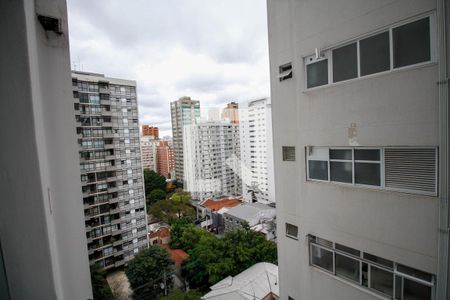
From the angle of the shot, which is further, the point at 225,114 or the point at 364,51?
the point at 225,114

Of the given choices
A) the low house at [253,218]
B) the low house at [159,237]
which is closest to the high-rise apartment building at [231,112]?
the low house at [253,218]

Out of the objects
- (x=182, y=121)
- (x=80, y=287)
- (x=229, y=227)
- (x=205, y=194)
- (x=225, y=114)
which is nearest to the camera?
(x=80, y=287)

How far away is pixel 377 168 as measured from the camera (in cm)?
242

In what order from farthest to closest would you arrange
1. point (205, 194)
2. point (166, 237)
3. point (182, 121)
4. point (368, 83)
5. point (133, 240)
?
point (182, 121) < point (205, 194) < point (166, 237) < point (133, 240) < point (368, 83)

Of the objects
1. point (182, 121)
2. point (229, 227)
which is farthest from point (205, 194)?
point (182, 121)

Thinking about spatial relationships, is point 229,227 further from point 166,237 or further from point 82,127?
point 82,127

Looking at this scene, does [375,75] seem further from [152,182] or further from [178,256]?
[152,182]

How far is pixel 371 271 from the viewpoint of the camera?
8.21ft

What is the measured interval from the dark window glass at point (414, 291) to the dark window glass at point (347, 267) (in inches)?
18.7

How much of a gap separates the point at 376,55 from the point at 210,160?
114 feet

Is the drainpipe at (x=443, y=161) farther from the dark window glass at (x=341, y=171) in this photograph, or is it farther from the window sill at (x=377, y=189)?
the dark window glass at (x=341, y=171)

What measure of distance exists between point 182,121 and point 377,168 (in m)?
43.7

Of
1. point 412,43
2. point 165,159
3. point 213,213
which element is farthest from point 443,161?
point 165,159

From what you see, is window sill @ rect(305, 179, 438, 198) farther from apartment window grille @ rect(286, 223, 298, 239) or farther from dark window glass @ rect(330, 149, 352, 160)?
apartment window grille @ rect(286, 223, 298, 239)
